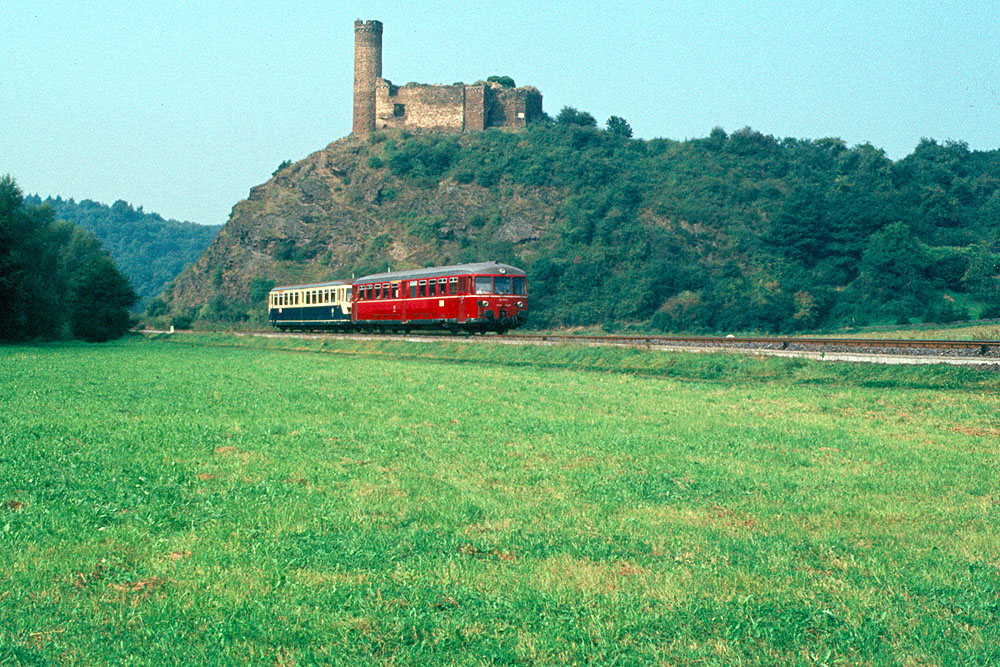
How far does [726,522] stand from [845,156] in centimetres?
10112

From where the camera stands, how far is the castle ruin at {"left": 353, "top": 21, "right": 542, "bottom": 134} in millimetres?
114875

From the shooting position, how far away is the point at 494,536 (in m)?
7.75

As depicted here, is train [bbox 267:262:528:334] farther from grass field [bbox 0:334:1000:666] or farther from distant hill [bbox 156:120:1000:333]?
grass field [bbox 0:334:1000:666]

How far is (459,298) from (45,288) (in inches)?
989

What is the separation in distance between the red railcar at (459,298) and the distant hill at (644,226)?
2588 cm

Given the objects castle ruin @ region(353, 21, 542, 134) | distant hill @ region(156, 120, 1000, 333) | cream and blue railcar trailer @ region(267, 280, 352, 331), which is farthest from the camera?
castle ruin @ region(353, 21, 542, 134)

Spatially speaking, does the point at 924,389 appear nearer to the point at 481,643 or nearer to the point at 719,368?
the point at 719,368

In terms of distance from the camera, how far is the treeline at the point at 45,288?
45.4m

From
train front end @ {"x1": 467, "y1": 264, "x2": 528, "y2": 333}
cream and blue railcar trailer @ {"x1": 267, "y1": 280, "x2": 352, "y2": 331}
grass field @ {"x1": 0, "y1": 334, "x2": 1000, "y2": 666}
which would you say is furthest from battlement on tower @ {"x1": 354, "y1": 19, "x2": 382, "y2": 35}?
grass field @ {"x1": 0, "y1": 334, "x2": 1000, "y2": 666}

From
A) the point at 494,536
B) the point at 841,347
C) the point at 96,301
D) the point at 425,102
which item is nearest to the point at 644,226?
the point at 425,102

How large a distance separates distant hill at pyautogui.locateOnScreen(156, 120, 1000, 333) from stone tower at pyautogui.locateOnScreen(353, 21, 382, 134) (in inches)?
147

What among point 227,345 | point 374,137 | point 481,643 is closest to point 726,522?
point 481,643

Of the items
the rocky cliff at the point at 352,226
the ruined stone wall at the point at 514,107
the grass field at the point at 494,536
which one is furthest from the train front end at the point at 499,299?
the ruined stone wall at the point at 514,107

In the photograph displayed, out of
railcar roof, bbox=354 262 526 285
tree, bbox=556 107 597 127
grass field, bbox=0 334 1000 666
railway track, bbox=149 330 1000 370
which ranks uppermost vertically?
tree, bbox=556 107 597 127
